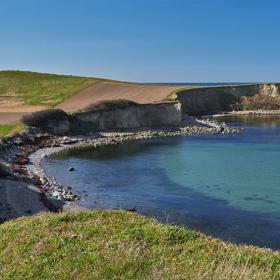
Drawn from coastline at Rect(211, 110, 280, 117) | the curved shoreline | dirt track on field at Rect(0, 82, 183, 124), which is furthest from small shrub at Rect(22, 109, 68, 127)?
coastline at Rect(211, 110, 280, 117)

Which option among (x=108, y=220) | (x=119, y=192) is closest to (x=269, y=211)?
(x=119, y=192)

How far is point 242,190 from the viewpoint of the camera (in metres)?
39.2

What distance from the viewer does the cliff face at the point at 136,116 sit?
79938 millimetres

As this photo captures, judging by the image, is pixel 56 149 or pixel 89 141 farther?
pixel 89 141

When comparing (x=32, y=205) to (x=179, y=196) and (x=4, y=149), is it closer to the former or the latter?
(x=179, y=196)

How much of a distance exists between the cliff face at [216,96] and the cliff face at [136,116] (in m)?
16.8

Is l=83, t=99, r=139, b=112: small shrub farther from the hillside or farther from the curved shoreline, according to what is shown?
the curved shoreline

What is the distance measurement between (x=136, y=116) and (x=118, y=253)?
72749mm

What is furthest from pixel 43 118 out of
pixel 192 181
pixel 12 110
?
pixel 192 181

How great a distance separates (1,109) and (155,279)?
82314mm

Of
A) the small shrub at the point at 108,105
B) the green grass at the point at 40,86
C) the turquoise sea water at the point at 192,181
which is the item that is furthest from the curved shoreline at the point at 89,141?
the green grass at the point at 40,86

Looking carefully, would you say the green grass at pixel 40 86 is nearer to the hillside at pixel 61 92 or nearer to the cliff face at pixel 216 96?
the hillside at pixel 61 92

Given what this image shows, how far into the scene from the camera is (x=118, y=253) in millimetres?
13633

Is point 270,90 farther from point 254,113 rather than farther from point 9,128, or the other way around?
point 9,128
